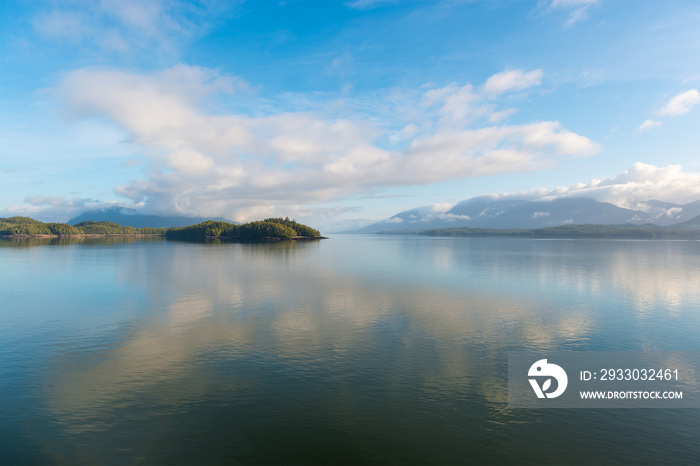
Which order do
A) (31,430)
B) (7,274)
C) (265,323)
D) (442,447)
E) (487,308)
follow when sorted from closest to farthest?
(442,447), (31,430), (265,323), (487,308), (7,274)

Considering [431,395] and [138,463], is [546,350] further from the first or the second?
[138,463]

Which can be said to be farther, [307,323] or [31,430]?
[307,323]

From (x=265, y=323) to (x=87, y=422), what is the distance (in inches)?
688

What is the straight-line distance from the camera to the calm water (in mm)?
15023

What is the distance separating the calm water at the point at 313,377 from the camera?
15023mm

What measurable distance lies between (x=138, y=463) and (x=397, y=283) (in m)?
47.3

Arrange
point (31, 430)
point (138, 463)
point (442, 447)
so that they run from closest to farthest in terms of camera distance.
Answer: point (138, 463), point (442, 447), point (31, 430)

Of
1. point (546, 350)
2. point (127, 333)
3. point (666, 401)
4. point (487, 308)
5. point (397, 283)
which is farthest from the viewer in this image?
point (397, 283)

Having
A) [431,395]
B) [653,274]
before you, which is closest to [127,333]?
[431,395]

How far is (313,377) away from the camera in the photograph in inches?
843

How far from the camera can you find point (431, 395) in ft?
62.8

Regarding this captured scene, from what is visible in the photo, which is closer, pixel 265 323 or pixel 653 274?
pixel 265 323

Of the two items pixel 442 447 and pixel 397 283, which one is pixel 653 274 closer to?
pixel 397 283

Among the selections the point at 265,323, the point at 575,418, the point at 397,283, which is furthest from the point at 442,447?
the point at 397,283
